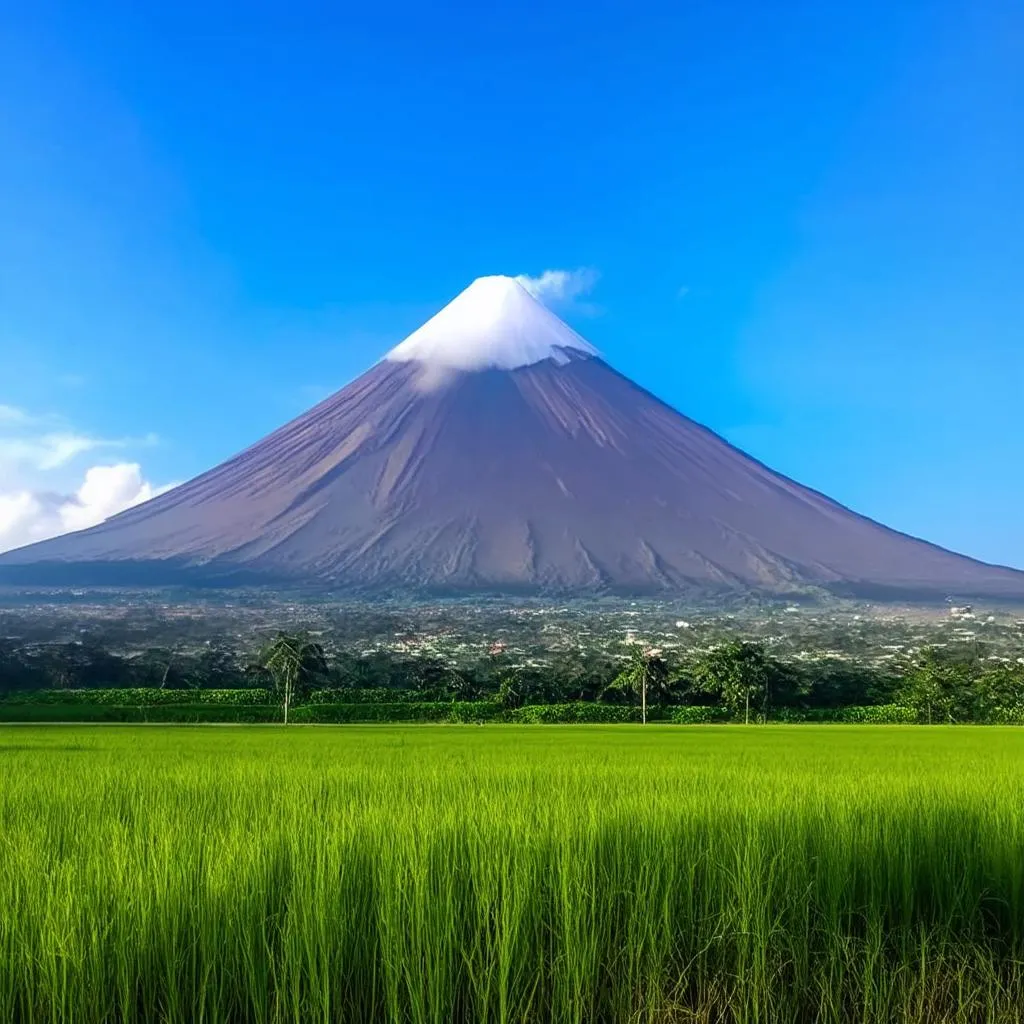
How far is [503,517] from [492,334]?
53528 mm

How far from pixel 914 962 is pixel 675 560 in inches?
4083

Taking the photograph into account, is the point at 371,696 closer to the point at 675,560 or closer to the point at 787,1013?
the point at 787,1013

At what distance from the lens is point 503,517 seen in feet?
364

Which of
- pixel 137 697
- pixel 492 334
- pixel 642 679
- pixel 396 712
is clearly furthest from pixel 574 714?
pixel 492 334

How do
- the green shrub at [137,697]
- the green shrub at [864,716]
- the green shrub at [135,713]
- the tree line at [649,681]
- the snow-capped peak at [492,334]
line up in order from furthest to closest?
the snow-capped peak at [492,334] < the tree line at [649,681] < the green shrub at [864,716] < the green shrub at [137,697] < the green shrub at [135,713]

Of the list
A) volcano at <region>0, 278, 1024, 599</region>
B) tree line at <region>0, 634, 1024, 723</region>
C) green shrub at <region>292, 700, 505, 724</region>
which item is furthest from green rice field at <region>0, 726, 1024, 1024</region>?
volcano at <region>0, 278, 1024, 599</region>

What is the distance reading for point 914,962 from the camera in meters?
2.96

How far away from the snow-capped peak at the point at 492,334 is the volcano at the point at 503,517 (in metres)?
11.7

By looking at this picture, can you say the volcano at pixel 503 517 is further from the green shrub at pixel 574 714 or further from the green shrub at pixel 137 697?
the green shrub at pixel 574 714

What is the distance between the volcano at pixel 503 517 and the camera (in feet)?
338

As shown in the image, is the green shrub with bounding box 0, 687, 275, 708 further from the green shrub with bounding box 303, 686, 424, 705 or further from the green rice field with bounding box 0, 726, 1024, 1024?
the green rice field with bounding box 0, 726, 1024, 1024

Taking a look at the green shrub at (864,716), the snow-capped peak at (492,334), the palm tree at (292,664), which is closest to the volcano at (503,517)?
the snow-capped peak at (492,334)

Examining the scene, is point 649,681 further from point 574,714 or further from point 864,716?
point 864,716

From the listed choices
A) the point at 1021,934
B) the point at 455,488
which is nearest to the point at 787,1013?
the point at 1021,934
